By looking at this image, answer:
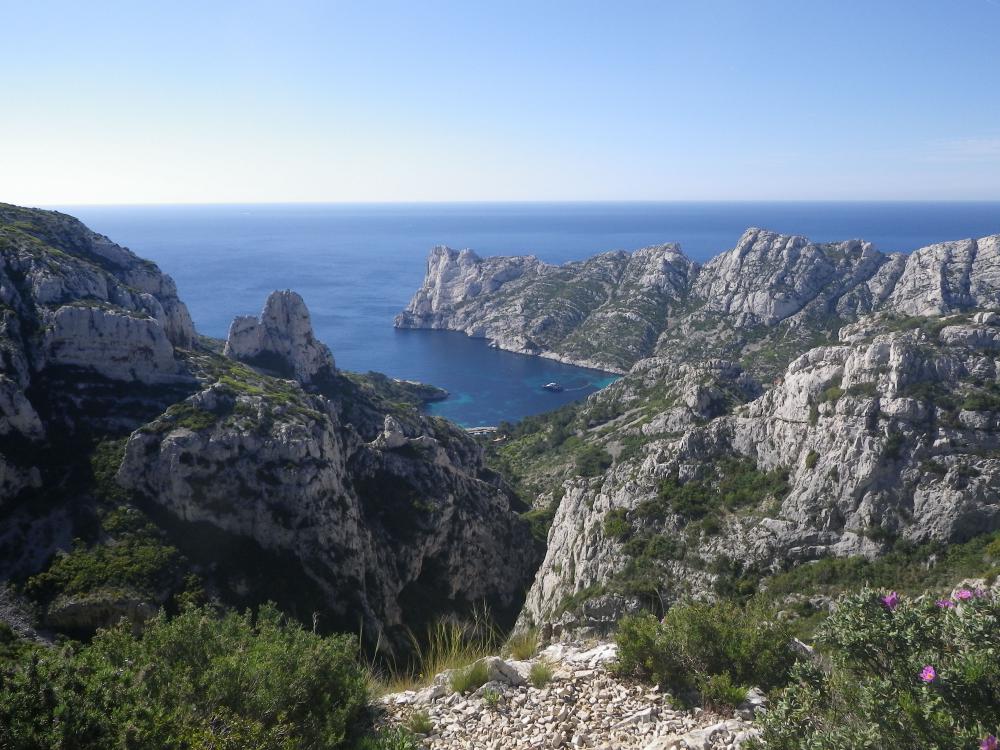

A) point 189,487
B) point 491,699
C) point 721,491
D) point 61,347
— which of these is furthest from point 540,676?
point 61,347

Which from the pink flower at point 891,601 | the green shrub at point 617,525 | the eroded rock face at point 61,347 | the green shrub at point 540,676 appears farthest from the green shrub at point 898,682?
the eroded rock face at point 61,347

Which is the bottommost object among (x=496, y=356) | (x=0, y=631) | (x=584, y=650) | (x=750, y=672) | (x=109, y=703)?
(x=496, y=356)

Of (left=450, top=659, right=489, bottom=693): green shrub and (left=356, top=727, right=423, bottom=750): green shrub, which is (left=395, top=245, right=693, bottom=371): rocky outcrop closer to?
(left=450, top=659, right=489, bottom=693): green shrub

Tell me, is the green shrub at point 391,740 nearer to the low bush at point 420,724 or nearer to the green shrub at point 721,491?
the low bush at point 420,724

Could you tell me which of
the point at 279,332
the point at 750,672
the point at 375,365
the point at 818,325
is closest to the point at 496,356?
the point at 375,365

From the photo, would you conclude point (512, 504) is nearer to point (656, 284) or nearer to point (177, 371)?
point (177, 371)

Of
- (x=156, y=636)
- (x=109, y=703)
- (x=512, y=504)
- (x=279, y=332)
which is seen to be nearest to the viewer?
(x=109, y=703)

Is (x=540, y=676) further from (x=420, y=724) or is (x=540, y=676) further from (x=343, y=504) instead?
(x=343, y=504)
